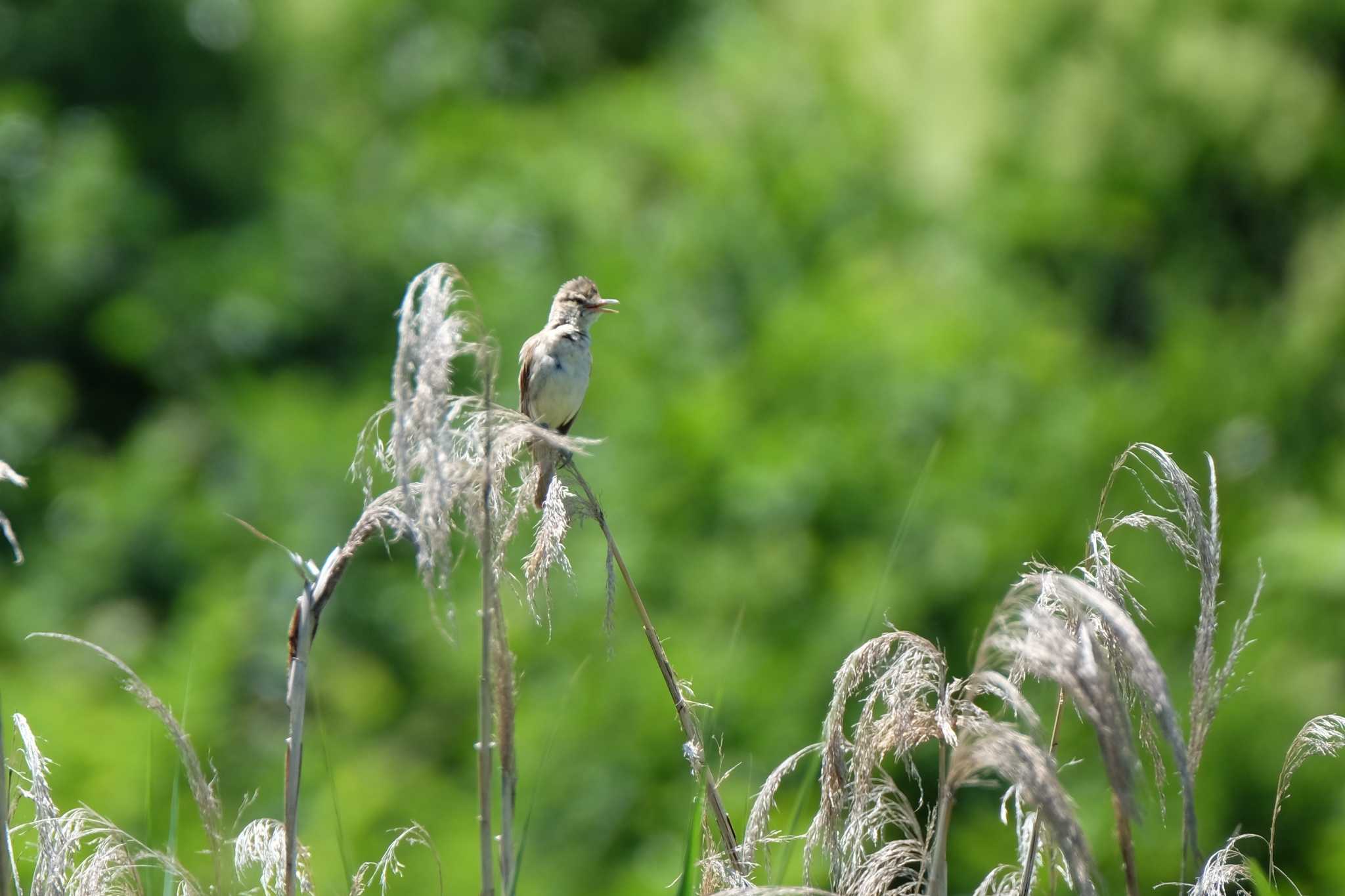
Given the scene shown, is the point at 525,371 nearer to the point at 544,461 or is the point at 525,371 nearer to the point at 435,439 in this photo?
the point at 544,461

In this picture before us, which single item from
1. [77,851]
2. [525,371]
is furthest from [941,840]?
[525,371]

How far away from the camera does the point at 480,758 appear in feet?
4.82

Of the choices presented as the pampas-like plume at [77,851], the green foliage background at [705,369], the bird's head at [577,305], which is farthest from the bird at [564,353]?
the pampas-like plume at [77,851]

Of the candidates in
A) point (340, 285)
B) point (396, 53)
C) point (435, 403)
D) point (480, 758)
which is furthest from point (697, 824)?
point (396, 53)

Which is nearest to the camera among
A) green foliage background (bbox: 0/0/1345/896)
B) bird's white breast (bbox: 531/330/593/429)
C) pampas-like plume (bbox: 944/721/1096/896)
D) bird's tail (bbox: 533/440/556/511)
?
pampas-like plume (bbox: 944/721/1096/896)

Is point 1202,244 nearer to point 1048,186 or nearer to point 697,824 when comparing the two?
point 1048,186

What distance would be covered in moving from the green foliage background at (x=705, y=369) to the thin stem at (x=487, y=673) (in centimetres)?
285

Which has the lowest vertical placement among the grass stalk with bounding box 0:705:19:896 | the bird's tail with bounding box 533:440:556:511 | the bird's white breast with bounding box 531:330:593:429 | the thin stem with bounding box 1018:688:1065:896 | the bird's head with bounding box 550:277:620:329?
the thin stem with bounding box 1018:688:1065:896

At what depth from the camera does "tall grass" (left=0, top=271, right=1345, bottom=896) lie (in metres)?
1.33

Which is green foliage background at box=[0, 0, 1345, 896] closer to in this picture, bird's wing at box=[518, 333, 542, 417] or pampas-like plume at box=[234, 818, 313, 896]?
bird's wing at box=[518, 333, 542, 417]

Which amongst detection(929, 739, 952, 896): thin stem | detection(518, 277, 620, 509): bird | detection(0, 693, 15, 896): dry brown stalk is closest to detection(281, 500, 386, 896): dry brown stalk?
detection(0, 693, 15, 896): dry brown stalk

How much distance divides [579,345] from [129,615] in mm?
6095

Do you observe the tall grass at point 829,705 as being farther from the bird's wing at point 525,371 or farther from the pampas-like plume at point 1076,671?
the bird's wing at point 525,371

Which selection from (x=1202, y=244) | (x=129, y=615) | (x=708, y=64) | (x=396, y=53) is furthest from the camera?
(x=396, y=53)
